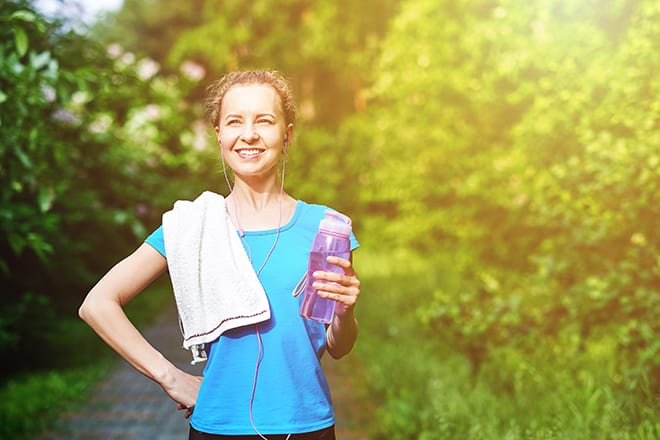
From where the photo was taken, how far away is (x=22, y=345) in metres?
6.88

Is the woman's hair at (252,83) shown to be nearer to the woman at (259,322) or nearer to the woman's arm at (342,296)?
the woman at (259,322)

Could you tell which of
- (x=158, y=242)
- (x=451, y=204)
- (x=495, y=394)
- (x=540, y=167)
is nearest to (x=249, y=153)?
(x=158, y=242)

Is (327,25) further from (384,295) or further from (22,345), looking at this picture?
(22,345)

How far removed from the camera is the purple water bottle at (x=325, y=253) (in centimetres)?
212

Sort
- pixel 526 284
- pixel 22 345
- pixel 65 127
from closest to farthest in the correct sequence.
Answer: pixel 526 284 < pixel 22 345 < pixel 65 127

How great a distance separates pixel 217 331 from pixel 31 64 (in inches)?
92.2

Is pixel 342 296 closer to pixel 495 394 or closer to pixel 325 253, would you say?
pixel 325 253

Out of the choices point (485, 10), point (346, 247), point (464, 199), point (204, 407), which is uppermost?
point (485, 10)

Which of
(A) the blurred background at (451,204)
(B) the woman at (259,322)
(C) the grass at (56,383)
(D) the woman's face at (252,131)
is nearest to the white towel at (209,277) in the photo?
(B) the woman at (259,322)

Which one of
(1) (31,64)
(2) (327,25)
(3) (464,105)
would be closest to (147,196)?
(3) (464,105)

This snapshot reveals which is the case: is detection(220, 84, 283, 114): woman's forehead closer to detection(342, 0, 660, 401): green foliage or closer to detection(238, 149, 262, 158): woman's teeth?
detection(238, 149, 262, 158): woman's teeth

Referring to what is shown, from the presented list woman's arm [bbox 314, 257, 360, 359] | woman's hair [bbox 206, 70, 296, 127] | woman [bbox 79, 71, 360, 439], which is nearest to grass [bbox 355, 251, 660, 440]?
woman's arm [bbox 314, 257, 360, 359]

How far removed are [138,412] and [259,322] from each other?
13.4ft

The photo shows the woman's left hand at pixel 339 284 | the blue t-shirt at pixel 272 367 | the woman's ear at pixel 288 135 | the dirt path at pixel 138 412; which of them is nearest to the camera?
the woman's left hand at pixel 339 284
